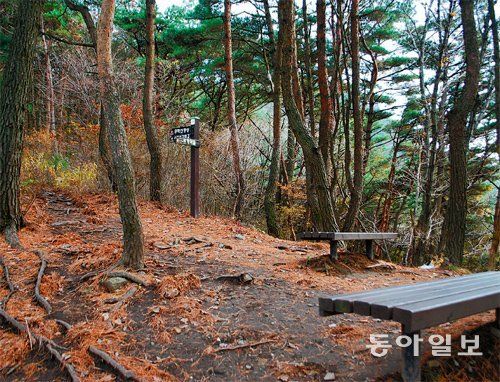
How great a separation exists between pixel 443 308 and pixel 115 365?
2049 millimetres

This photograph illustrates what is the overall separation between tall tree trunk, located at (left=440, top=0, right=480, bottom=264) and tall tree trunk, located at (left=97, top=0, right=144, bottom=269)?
496 centimetres

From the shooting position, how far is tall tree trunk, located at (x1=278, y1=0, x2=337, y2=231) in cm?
598

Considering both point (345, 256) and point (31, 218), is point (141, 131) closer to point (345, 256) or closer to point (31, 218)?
point (31, 218)

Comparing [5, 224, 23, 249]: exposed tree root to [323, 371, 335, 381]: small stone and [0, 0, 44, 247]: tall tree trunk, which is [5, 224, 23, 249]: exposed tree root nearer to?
[0, 0, 44, 247]: tall tree trunk

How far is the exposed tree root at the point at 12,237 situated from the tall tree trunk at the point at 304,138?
13.8ft

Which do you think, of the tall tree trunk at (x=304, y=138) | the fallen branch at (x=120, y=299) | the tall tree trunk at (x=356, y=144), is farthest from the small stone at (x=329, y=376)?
the tall tree trunk at (x=356, y=144)

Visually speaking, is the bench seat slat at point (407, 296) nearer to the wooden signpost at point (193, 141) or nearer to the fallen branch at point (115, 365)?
the fallen branch at point (115, 365)

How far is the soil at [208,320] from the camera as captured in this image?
2551 millimetres

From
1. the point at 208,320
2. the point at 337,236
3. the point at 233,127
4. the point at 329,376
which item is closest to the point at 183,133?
the point at 233,127

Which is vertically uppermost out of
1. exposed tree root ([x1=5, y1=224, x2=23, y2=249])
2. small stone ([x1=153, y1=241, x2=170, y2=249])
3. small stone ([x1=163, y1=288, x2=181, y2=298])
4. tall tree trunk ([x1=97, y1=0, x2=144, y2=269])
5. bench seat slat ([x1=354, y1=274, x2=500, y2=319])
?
tall tree trunk ([x1=97, y1=0, x2=144, y2=269])

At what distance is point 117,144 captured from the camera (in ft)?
13.4

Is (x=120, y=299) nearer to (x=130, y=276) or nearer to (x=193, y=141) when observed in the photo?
(x=130, y=276)

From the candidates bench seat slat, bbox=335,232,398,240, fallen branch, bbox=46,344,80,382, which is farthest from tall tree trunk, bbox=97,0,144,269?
bench seat slat, bbox=335,232,398,240

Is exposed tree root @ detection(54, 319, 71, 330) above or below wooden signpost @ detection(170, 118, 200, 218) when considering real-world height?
below
